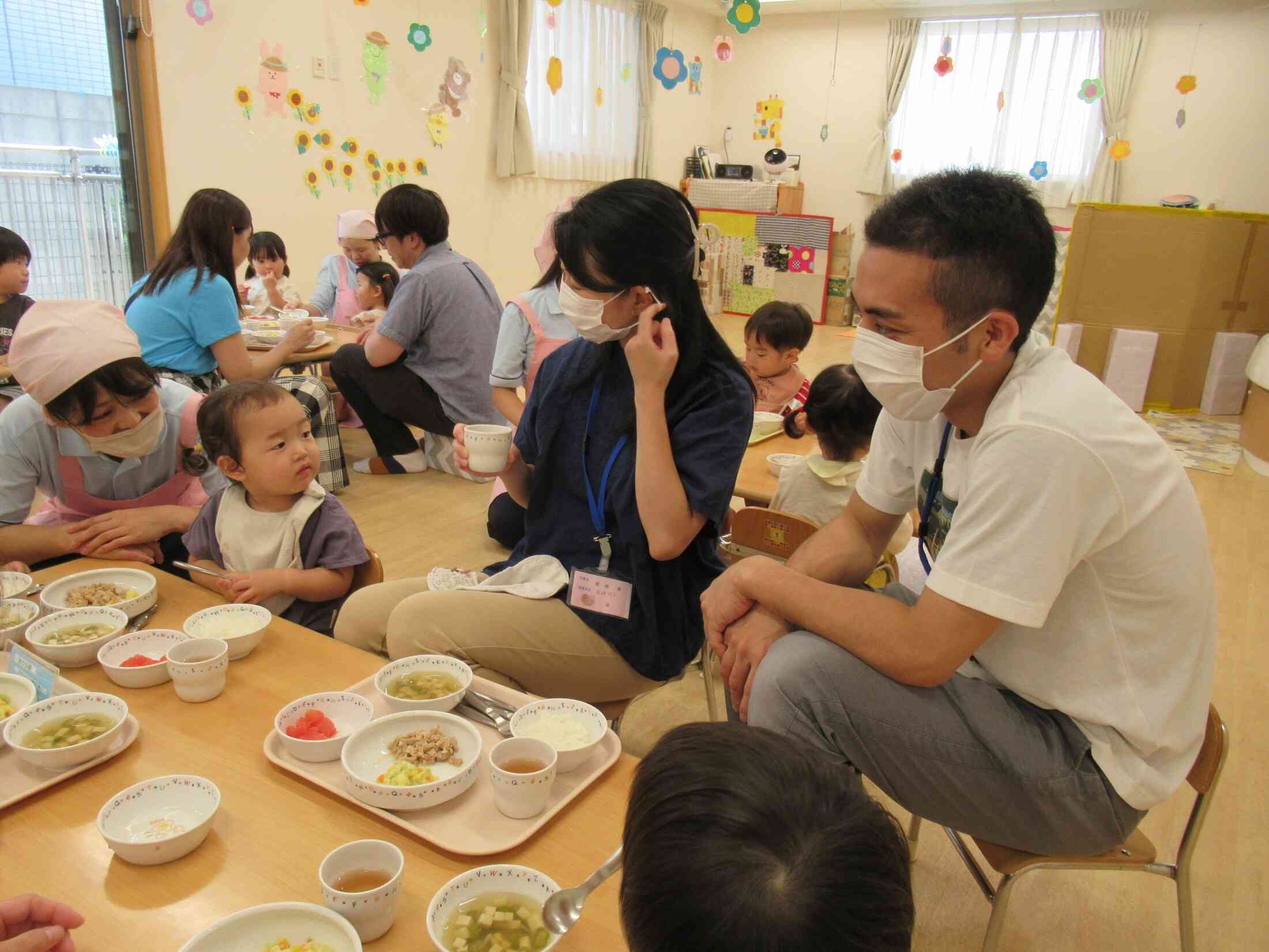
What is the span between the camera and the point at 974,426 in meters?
1.36

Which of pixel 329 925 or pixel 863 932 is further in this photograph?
pixel 329 925

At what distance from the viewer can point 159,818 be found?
3.42 ft

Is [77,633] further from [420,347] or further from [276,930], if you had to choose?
[420,347]

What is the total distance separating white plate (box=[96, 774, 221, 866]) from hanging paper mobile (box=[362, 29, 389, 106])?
658 cm

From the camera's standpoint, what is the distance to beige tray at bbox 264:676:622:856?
103 centimetres

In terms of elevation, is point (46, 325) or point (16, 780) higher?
point (46, 325)

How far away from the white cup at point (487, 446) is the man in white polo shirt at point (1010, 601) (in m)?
0.67

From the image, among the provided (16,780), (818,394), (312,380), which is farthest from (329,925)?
(312,380)

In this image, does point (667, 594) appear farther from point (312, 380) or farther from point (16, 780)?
point (312, 380)

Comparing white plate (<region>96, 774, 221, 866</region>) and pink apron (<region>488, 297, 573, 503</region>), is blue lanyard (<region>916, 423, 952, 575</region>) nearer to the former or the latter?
white plate (<region>96, 774, 221, 866</region>)

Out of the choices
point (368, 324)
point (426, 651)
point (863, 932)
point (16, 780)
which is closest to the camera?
point (863, 932)

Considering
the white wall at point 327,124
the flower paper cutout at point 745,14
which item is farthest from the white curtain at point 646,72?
the flower paper cutout at point 745,14

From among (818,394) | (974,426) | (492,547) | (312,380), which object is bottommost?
(492,547)

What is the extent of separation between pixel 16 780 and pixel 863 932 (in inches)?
43.3
